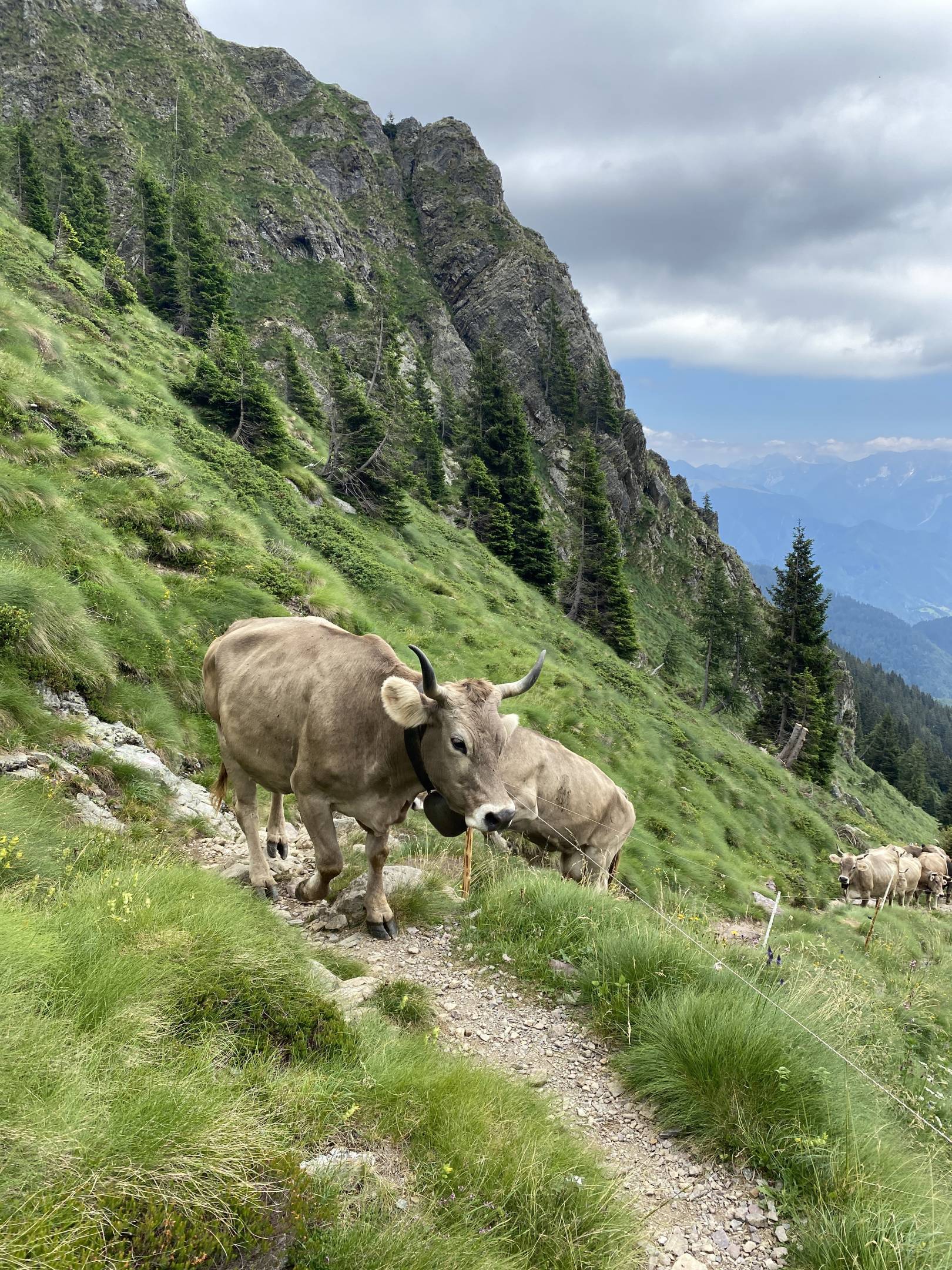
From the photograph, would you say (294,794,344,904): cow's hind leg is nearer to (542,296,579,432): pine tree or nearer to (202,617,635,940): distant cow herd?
(202,617,635,940): distant cow herd

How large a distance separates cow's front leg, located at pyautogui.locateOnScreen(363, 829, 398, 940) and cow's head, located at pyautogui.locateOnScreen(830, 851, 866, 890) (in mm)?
21410

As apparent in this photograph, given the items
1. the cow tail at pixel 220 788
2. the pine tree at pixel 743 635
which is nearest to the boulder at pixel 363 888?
the cow tail at pixel 220 788

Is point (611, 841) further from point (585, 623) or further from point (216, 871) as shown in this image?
point (585, 623)

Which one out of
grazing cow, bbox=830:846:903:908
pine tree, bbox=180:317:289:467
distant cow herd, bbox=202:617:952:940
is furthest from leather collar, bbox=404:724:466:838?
pine tree, bbox=180:317:289:467

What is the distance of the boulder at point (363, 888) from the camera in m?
7.06

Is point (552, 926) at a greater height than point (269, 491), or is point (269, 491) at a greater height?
point (269, 491)

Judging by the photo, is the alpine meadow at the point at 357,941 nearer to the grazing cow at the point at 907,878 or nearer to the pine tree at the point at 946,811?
Result: the grazing cow at the point at 907,878

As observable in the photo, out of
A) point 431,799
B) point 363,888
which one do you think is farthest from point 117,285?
point 431,799

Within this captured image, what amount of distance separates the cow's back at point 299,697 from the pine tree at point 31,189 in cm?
4972

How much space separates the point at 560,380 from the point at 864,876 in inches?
3009

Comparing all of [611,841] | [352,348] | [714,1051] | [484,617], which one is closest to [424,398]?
[352,348]

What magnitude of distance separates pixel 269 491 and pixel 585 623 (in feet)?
84.6

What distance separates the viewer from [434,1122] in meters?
3.51

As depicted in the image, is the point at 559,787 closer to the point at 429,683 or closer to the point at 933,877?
the point at 429,683
